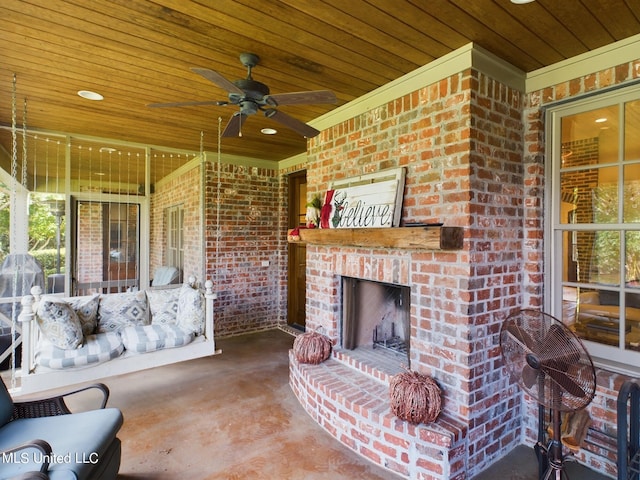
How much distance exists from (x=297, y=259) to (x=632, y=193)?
157 inches

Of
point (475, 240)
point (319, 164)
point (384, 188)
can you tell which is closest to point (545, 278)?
point (475, 240)

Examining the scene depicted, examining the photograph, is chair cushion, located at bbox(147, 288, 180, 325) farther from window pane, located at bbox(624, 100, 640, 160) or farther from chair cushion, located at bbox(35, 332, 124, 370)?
window pane, located at bbox(624, 100, 640, 160)

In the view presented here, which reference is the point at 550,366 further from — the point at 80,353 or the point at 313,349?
the point at 80,353

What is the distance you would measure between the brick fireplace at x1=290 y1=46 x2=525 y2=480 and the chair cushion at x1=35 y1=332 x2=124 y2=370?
67.2 inches

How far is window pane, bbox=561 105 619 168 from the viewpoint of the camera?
87.3 inches

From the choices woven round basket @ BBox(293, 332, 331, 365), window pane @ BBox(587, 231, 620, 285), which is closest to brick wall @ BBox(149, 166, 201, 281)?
woven round basket @ BBox(293, 332, 331, 365)

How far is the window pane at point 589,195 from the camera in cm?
222

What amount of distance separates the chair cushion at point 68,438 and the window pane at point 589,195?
3.22m

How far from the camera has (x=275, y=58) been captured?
2244 millimetres

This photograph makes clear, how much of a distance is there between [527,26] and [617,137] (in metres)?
0.99

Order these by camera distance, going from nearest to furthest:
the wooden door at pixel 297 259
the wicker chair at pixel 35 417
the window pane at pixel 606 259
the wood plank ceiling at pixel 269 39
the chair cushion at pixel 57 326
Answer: the wicker chair at pixel 35 417 → the wood plank ceiling at pixel 269 39 → the window pane at pixel 606 259 → the chair cushion at pixel 57 326 → the wooden door at pixel 297 259

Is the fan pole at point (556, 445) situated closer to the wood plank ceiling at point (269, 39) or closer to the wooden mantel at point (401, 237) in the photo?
the wooden mantel at point (401, 237)

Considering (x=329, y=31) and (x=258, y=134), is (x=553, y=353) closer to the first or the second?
(x=329, y=31)

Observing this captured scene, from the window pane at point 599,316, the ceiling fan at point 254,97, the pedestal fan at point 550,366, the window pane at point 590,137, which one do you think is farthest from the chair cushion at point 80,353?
the window pane at point 590,137
